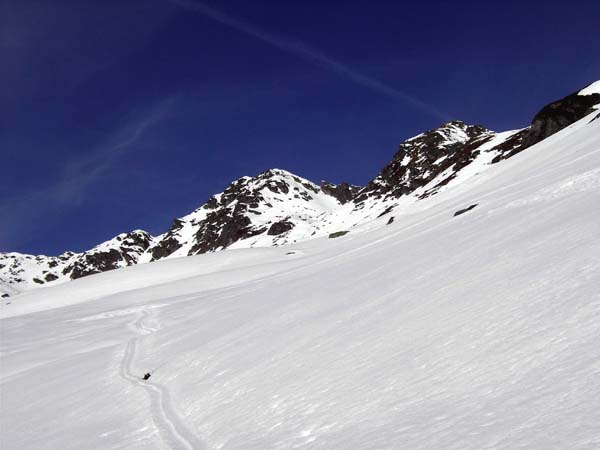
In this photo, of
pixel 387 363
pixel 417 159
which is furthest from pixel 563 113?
pixel 417 159

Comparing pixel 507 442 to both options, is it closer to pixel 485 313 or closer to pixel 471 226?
pixel 485 313

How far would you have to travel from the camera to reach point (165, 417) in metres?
6.48

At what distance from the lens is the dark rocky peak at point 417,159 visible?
515 ft

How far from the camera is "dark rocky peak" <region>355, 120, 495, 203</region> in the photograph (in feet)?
515

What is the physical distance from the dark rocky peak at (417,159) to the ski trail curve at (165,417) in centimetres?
13404

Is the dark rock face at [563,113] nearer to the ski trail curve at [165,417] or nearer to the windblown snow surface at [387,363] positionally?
the windblown snow surface at [387,363]

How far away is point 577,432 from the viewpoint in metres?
2.60

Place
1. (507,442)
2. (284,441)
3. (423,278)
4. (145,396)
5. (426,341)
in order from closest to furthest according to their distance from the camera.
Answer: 1. (507,442)
2. (284,441)
3. (426,341)
4. (145,396)
5. (423,278)

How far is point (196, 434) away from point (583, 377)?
399 cm

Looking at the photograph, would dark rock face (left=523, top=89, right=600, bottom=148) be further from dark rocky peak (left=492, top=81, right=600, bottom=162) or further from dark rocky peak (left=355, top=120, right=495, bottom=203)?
dark rocky peak (left=355, top=120, right=495, bottom=203)

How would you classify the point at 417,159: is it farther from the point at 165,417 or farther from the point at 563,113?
the point at 165,417

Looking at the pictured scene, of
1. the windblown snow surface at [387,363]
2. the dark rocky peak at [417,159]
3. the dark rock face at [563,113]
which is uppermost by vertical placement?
the dark rocky peak at [417,159]

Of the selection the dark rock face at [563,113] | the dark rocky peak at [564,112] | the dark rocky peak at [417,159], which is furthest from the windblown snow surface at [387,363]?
the dark rocky peak at [417,159]

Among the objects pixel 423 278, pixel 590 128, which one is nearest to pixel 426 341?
pixel 423 278
